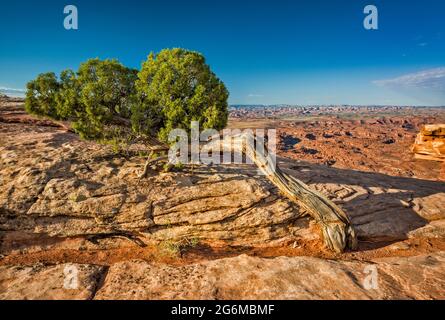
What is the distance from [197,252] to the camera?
1218 cm

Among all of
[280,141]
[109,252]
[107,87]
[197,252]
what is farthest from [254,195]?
[280,141]

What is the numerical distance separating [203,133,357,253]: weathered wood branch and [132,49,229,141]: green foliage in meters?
1.69

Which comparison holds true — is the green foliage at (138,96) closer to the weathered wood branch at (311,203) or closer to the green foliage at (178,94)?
the green foliage at (178,94)

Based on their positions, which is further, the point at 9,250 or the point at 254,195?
the point at 254,195

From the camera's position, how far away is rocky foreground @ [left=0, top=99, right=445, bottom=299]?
8.50 m

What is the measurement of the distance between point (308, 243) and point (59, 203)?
1236 centimetres

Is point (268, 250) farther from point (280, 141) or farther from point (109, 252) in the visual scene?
point (280, 141)

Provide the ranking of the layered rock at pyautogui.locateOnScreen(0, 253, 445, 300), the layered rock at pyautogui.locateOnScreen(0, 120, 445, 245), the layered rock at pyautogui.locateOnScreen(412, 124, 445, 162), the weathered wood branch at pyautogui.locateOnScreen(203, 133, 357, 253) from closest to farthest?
the layered rock at pyautogui.locateOnScreen(0, 253, 445, 300) < the layered rock at pyautogui.locateOnScreen(0, 120, 445, 245) < the weathered wood branch at pyautogui.locateOnScreen(203, 133, 357, 253) < the layered rock at pyautogui.locateOnScreen(412, 124, 445, 162)

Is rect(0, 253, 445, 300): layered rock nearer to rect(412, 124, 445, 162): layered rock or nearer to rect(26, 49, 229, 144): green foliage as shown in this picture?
rect(26, 49, 229, 144): green foliage

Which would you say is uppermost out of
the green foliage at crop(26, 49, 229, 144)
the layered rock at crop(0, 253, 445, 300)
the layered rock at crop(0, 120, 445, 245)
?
the green foliage at crop(26, 49, 229, 144)

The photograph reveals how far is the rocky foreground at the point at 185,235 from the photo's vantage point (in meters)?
8.50

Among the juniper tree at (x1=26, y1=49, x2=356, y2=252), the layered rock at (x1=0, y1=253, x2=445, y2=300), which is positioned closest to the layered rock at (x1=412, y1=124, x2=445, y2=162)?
the juniper tree at (x1=26, y1=49, x2=356, y2=252)

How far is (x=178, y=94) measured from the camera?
12.4 meters
